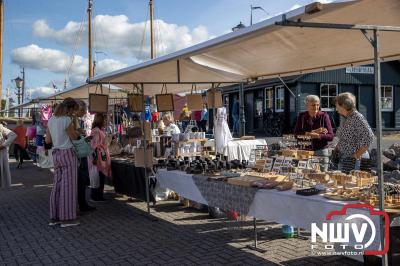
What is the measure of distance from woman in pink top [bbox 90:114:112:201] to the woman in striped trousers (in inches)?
48.2

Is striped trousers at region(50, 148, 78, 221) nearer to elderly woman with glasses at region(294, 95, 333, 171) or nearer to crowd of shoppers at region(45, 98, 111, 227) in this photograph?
crowd of shoppers at region(45, 98, 111, 227)

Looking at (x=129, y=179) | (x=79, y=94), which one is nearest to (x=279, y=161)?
(x=129, y=179)

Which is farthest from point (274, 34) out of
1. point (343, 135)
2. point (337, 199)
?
point (337, 199)

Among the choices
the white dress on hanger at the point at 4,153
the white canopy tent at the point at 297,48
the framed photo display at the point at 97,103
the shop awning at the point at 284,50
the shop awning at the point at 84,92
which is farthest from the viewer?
the shop awning at the point at 84,92

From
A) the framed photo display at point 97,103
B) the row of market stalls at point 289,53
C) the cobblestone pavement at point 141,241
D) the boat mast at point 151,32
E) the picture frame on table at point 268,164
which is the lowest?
the cobblestone pavement at point 141,241

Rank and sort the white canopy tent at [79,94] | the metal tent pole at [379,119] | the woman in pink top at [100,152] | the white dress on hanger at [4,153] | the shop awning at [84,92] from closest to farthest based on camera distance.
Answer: the metal tent pole at [379,119] → the white dress on hanger at [4,153] → the woman in pink top at [100,152] → the shop awning at [84,92] → the white canopy tent at [79,94]

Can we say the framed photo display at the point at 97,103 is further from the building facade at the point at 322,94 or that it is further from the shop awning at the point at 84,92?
the building facade at the point at 322,94

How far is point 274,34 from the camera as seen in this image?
419 centimetres

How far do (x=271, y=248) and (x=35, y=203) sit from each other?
498 cm

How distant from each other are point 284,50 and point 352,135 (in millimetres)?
1269

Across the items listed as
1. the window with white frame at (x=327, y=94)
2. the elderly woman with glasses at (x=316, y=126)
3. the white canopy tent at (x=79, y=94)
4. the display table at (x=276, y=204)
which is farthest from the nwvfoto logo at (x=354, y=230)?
the window with white frame at (x=327, y=94)

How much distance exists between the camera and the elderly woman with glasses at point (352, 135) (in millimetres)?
4285

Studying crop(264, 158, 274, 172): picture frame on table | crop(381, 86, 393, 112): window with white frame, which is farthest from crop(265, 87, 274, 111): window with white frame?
crop(264, 158, 274, 172): picture frame on table

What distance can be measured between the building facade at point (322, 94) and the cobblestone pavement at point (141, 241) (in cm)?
1418
